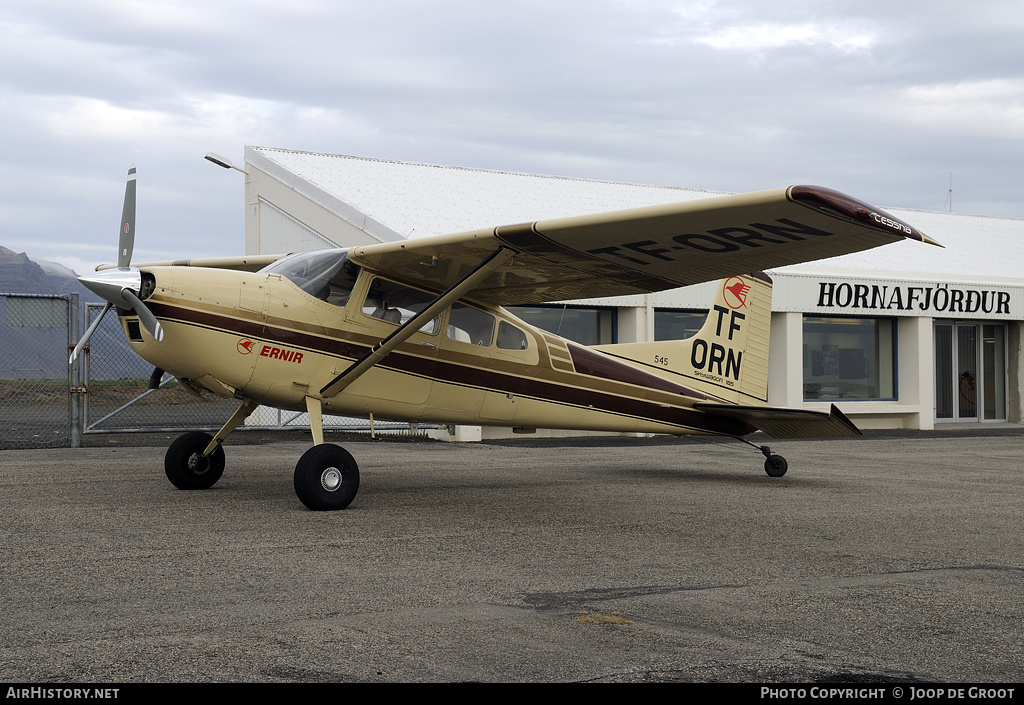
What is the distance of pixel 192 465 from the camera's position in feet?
30.7

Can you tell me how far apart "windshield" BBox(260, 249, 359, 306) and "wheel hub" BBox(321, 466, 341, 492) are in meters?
1.70

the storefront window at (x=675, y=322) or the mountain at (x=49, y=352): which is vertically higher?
the storefront window at (x=675, y=322)

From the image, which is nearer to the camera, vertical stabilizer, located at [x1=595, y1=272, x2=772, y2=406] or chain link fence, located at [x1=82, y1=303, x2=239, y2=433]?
vertical stabilizer, located at [x1=595, y1=272, x2=772, y2=406]

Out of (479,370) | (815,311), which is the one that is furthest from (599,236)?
(815,311)

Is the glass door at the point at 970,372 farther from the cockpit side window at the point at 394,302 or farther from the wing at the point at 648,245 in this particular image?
the cockpit side window at the point at 394,302

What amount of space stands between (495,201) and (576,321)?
13.3ft

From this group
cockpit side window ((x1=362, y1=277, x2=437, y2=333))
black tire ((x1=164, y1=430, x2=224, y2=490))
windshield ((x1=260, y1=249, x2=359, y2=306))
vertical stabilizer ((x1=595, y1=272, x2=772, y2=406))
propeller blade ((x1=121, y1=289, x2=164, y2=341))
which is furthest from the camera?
vertical stabilizer ((x1=595, y1=272, x2=772, y2=406))

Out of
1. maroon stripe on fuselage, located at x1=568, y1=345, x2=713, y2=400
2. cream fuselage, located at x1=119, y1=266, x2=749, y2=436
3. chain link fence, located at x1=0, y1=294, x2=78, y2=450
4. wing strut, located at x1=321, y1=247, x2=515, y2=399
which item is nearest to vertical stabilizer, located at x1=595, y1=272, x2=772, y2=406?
maroon stripe on fuselage, located at x1=568, y1=345, x2=713, y2=400

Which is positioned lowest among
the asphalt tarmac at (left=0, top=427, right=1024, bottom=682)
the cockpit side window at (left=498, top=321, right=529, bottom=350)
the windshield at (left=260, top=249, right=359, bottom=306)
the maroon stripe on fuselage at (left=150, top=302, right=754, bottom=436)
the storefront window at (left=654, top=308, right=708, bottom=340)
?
the asphalt tarmac at (left=0, top=427, right=1024, bottom=682)

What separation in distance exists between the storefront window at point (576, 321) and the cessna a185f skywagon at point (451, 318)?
27.6 ft

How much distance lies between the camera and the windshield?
856cm

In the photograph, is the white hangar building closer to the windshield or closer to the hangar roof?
the hangar roof

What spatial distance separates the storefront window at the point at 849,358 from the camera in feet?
74.2

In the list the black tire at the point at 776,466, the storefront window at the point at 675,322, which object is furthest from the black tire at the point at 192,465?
the storefront window at the point at 675,322
